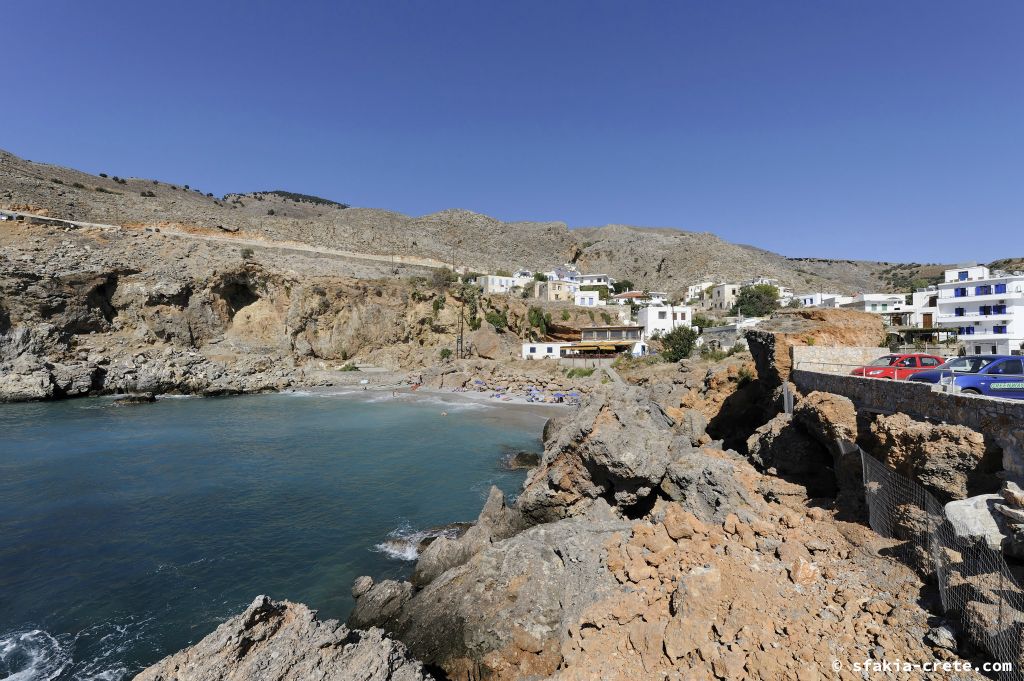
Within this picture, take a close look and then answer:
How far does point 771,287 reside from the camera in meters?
62.0

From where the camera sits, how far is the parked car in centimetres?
1029

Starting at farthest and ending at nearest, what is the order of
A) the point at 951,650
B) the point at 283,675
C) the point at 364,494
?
the point at 364,494
the point at 283,675
the point at 951,650

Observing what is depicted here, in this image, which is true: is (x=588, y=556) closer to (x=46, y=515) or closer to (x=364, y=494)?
(x=364, y=494)

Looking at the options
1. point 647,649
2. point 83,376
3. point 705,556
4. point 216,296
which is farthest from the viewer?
point 216,296

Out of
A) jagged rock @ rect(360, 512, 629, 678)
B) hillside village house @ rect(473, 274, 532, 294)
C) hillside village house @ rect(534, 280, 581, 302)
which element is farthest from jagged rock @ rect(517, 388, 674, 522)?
hillside village house @ rect(473, 274, 532, 294)

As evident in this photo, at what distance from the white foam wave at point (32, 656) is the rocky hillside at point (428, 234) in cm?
6605

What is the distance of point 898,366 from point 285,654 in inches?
629

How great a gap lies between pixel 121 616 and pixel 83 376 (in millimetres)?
41244

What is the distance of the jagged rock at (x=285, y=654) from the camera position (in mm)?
4953

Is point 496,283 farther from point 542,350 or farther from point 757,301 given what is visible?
point 757,301

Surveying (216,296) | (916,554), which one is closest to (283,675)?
(916,554)

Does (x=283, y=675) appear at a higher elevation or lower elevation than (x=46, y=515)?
higher

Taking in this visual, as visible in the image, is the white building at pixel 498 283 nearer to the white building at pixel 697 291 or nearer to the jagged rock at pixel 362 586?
the white building at pixel 697 291

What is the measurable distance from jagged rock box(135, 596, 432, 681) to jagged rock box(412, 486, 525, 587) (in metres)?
3.95
